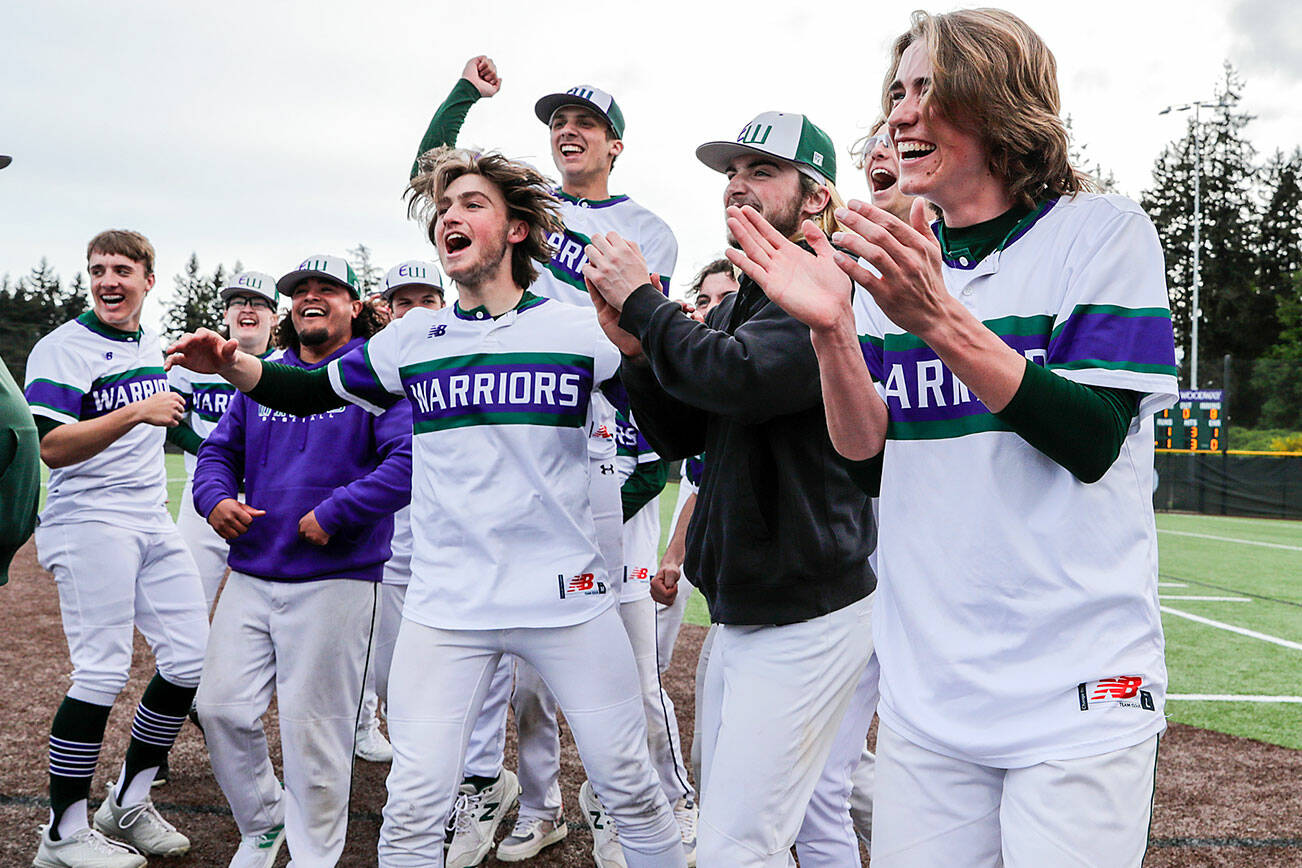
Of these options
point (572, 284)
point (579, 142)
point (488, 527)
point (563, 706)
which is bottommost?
point (563, 706)

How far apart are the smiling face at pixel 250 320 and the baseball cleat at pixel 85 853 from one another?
11.9ft

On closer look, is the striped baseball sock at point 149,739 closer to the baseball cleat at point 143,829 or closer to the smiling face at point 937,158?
the baseball cleat at point 143,829

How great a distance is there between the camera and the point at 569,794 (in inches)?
200

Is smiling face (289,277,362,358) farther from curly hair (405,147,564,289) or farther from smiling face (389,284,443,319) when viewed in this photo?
smiling face (389,284,443,319)

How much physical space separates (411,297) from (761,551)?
413cm

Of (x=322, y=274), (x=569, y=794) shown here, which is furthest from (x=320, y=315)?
(x=569, y=794)

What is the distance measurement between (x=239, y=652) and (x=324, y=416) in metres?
0.94

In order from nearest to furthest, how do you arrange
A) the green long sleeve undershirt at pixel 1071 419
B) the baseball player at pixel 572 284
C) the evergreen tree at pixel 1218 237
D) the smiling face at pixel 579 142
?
the green long sleeve undershirt at pixel 1071 419 < the baseball player at pixel 572 284 < the smiling face at pixel 579 142 < the evergreen tree at pixel 1218 237

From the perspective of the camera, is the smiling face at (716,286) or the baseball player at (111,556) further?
the smiling face at (716,286)

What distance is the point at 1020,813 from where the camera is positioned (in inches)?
70.6

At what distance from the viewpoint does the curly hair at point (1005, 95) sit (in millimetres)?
1897

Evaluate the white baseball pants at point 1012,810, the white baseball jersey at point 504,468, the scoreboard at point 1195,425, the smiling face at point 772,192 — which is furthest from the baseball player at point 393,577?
the scoreboard at point 1195,425

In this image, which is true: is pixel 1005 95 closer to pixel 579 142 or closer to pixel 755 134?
pixel 755 134

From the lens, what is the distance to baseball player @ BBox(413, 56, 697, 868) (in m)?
4.40
